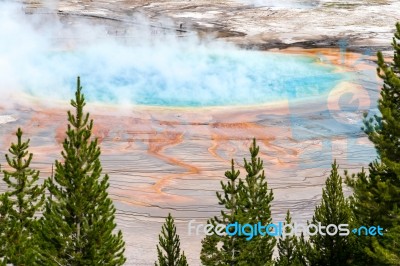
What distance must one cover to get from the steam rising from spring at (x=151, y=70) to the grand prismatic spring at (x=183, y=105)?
13 centimetres

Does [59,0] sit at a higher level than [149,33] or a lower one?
higher

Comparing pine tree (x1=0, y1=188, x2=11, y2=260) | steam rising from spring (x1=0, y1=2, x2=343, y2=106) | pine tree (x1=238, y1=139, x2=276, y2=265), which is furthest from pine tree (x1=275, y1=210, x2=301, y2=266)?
steam rising from spring (x1=0, y1=2, x2=343, y2=106)

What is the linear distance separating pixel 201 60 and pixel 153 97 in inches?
348

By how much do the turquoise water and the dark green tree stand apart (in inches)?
769

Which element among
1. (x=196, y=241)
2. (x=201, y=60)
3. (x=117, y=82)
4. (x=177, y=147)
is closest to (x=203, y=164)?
(x=177, y=147)

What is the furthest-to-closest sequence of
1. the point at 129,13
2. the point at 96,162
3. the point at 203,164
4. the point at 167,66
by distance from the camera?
the point at 129,13, the point at 167,66, the point at 203,164, the point at 96,162

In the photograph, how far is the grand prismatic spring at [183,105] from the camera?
2928 centimetres

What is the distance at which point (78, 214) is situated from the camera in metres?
16.1

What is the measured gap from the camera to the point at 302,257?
21.4 m

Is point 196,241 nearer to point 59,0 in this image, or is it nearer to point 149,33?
point 149,33

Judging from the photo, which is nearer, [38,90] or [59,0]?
[38,90]

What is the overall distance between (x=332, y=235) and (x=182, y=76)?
25.6 meters

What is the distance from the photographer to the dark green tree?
20469 mm

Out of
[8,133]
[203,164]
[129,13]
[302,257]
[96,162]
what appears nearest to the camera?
[96,162]
